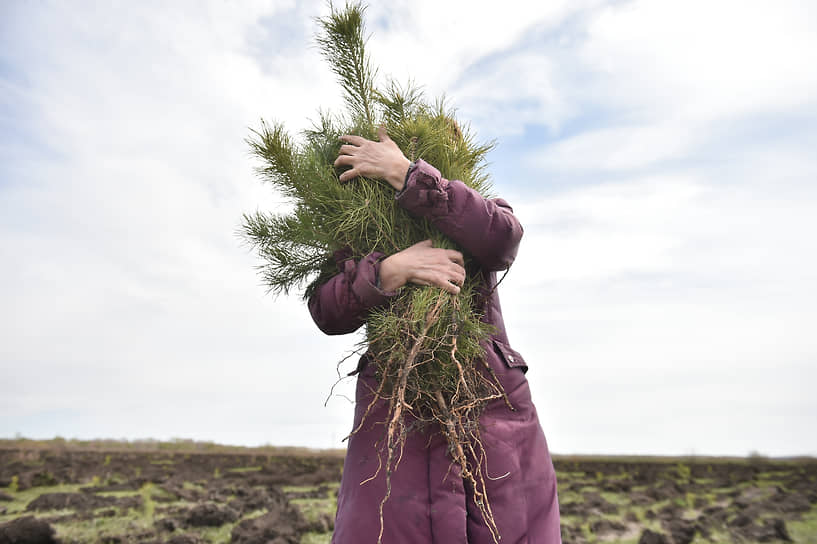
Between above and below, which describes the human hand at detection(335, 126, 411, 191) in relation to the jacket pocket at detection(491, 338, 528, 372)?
above

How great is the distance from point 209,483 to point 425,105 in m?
5.57

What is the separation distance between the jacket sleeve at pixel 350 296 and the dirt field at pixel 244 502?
8.10 feet

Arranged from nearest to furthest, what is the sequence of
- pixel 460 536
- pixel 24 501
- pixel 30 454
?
pixel 460 536
pixel 24 501
pixel 30 454

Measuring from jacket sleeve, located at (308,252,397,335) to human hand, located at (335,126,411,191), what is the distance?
280 millimetres

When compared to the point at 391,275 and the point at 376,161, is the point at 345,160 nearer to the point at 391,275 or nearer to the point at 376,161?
the point at 376,161

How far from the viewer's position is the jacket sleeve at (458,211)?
1702 mm

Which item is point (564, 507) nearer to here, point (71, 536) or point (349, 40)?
point (71, 536)

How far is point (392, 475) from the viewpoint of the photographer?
1633mm

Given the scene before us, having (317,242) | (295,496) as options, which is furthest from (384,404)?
(295,496)

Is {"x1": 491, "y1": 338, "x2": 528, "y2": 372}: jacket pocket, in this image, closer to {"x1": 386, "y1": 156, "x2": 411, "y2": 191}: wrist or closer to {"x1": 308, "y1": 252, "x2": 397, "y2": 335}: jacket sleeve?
{"x1": 308, "y1": 252, "x2": 397, "y2": 335}: jacket sleeve

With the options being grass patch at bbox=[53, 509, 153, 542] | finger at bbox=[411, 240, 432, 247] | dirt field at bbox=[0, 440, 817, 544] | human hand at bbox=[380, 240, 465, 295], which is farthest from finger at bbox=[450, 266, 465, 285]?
grass patch at bbox=[53, 509, 153, 542]

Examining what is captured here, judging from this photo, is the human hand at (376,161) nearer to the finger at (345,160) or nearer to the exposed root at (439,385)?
the finger at (345,160)

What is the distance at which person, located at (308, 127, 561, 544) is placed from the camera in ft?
5.24

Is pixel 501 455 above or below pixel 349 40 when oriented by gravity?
below
